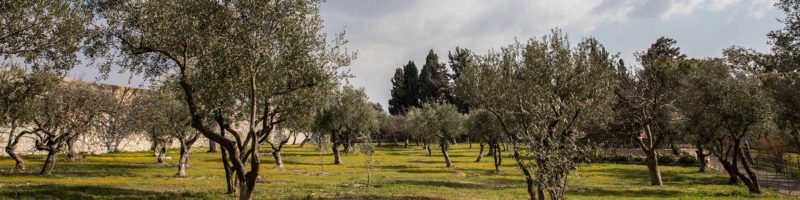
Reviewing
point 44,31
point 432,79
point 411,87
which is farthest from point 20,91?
point 411,87

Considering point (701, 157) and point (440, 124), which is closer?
point (701, 157)

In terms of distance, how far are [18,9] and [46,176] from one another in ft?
74.3

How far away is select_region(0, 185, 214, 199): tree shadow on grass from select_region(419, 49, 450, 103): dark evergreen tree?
112406 millimetres

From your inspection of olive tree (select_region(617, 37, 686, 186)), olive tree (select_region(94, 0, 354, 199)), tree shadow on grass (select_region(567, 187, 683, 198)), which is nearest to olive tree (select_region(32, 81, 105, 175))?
olive tree (select_region(94, 0, 354, 199))

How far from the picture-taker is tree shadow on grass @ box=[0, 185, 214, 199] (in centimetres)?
2503

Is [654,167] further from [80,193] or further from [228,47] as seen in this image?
[80,193]

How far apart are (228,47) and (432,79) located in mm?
123148

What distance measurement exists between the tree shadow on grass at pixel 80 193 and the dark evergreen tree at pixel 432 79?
4425 inches

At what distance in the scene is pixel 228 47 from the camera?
2158 cm

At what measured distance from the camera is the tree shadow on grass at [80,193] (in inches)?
985

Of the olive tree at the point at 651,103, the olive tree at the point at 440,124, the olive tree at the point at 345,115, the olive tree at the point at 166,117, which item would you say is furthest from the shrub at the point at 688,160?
the olive tree at the point at 166,117

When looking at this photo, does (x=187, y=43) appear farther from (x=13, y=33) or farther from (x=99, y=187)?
(x=99, y=187)

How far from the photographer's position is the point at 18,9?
63.2 feet

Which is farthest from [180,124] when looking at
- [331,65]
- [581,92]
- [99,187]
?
[581,92]
